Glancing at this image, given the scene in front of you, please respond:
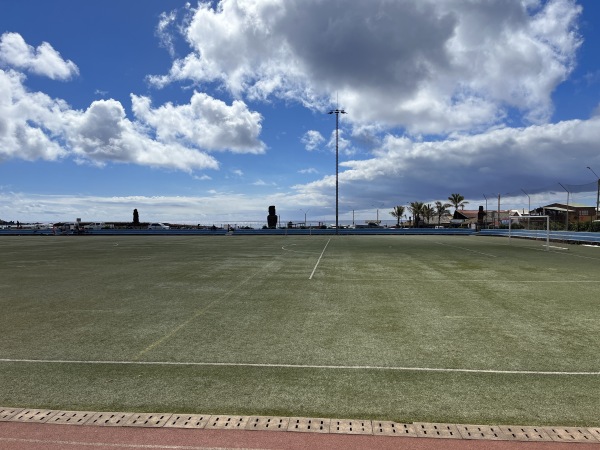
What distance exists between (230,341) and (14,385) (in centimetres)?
303

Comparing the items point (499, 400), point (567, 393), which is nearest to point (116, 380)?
point (499, 400)

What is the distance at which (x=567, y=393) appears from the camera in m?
4.76

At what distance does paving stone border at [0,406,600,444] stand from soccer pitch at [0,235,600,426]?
0.46ft

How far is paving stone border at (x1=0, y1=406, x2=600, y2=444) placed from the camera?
3.90 meters

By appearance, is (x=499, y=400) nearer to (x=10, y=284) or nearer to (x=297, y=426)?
(x=297, y=426)

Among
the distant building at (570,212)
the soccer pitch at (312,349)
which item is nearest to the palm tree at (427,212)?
the distant building at (570,212)

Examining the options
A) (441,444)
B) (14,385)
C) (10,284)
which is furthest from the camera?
(10,284)

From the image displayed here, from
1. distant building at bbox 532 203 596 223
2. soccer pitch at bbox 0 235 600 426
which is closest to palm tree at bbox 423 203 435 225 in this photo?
distant building at bbox 532 203 596 223

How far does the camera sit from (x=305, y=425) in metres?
4.09

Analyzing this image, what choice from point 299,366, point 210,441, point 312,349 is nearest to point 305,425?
point 210,441

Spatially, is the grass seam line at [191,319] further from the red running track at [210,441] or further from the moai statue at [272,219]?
the moai statue at [272,219]

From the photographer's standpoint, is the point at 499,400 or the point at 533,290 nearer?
the point at 499,400

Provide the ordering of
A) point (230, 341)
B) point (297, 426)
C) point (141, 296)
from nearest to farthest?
point (297, 426) < point (230, 341) < point (141, 296)

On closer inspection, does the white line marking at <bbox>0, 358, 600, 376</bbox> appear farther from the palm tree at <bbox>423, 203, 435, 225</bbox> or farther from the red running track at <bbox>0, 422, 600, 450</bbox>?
the palm tree at <bbox>423, 203, 435, 225</bbox>
